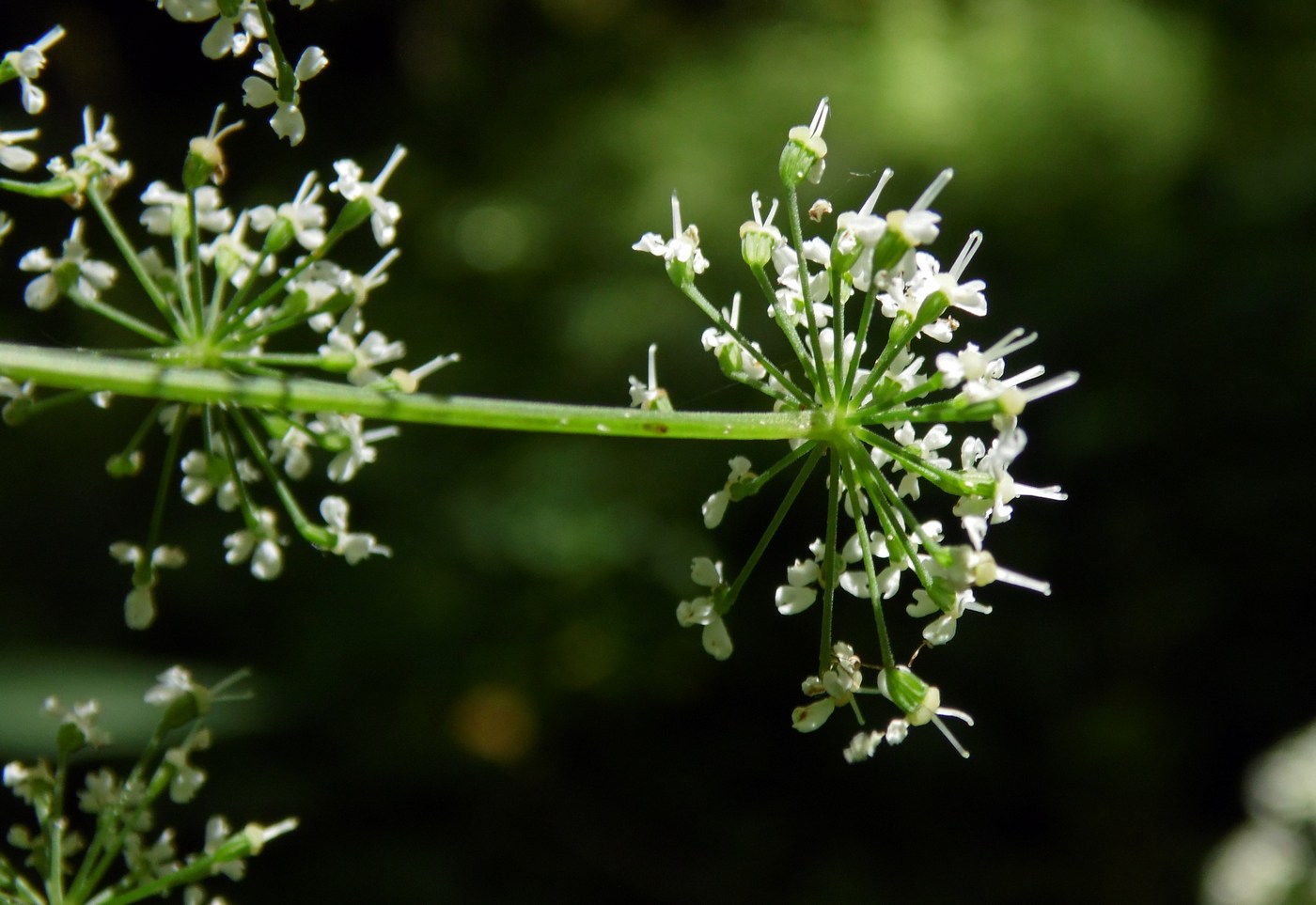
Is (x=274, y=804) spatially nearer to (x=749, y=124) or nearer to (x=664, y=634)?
(x=664, y=634)

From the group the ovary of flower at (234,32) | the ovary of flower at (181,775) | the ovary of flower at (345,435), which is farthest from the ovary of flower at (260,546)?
the ovary of flower at (234,32)

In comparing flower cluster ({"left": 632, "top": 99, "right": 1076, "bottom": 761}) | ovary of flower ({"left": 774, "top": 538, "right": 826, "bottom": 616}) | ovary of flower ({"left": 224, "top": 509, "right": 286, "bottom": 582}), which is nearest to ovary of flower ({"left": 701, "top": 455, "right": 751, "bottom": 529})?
flower cluster ({"left": 632, "top": 99, "right": 1076, "bottom": 761})

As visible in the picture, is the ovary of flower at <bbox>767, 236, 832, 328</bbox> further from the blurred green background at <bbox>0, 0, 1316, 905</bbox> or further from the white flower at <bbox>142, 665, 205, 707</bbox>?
the blurred green background at <bbox>0, 0, 1316, 905</bbox>

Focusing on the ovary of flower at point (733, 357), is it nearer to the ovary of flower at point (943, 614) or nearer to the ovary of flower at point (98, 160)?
the ovary of flower at point (943, 614)

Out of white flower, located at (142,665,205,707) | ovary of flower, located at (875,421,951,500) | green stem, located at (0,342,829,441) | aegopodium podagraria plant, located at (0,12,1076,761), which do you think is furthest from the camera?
white flower, located at (142,665,205,707)

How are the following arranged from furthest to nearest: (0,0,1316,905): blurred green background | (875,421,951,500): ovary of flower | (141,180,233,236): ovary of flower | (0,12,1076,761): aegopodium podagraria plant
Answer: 1. (0,0,1316,905): blurred green background
2. (141,180,233,236): ovary of flower
3. (875,421,951,500): ovary of flower
4. (0,12,1076,761): aegopodium podagraria plant

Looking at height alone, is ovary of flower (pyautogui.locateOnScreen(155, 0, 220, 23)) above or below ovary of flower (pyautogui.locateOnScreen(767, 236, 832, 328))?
above
